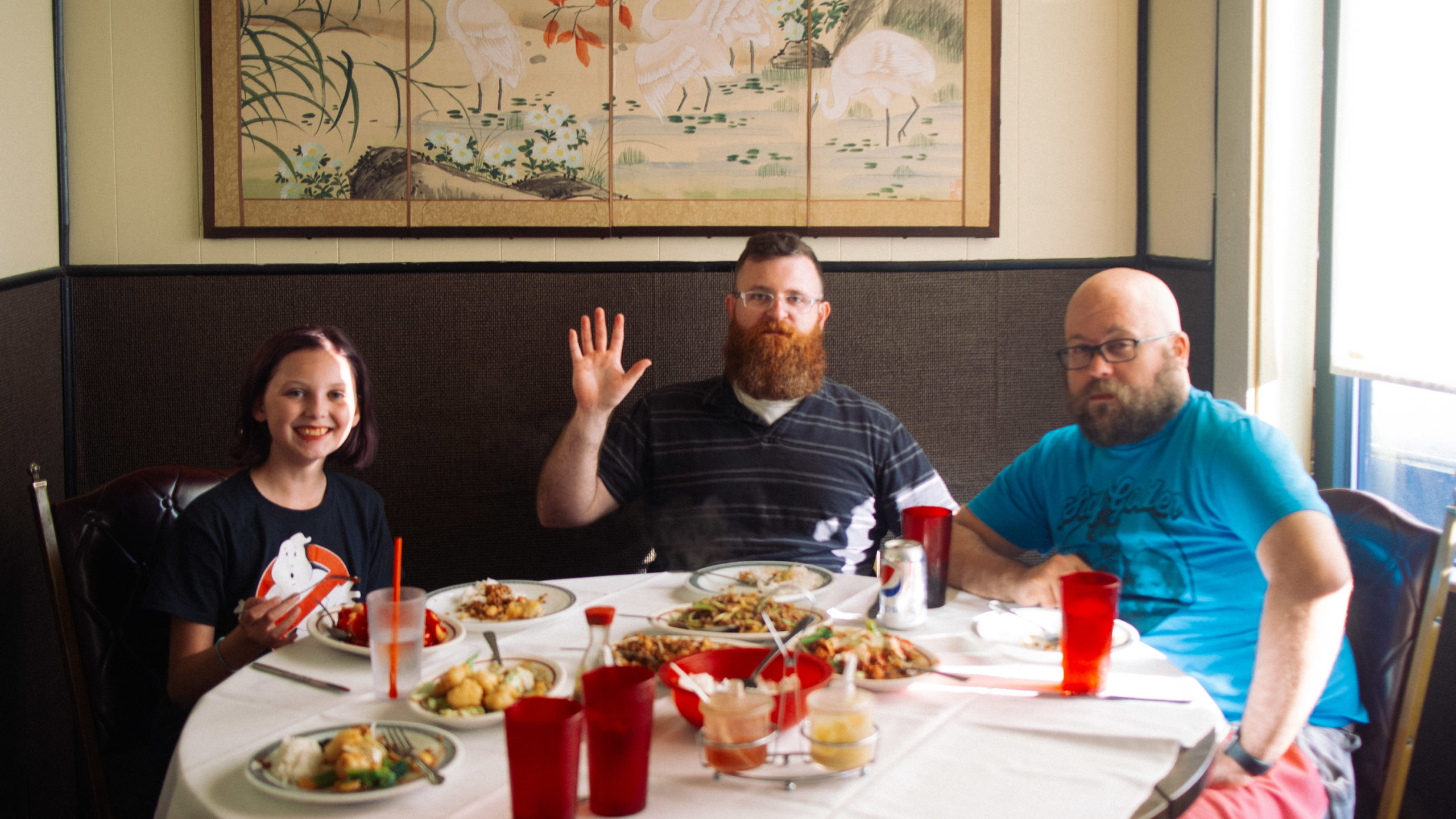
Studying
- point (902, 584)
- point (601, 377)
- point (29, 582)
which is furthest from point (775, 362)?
point (29, 582)

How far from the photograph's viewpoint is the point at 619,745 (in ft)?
3.21

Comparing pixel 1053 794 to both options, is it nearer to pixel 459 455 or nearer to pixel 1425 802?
pixel 1425 802

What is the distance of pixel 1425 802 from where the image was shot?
1942 millimetres

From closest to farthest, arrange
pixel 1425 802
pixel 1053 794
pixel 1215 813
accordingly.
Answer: pixel 1053 794 < pixel 1215 813 < pixel 1425 802

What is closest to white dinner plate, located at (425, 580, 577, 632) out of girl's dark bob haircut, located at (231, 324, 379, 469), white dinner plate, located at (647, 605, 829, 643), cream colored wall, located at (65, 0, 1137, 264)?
white dinner plate, located at (647, 605, 829, 643)

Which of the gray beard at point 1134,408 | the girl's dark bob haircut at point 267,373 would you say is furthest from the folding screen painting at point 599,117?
the gray beard at point 1134,408

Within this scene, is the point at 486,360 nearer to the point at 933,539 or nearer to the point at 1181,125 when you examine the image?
the point at 933,539

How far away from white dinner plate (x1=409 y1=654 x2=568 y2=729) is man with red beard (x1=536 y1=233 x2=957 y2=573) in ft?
3.19

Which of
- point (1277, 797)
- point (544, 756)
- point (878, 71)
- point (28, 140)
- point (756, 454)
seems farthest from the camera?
point (878, 71)

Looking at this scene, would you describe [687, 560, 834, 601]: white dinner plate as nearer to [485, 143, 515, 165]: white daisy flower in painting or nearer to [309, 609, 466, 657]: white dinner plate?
[309, 609, 466, 657]: white dinner plate

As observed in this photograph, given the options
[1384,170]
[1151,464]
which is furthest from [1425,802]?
[1384,170]

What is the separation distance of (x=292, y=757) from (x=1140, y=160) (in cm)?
284

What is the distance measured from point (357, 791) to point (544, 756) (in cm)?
22

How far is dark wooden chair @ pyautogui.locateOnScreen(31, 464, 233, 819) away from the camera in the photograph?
1792 mm
